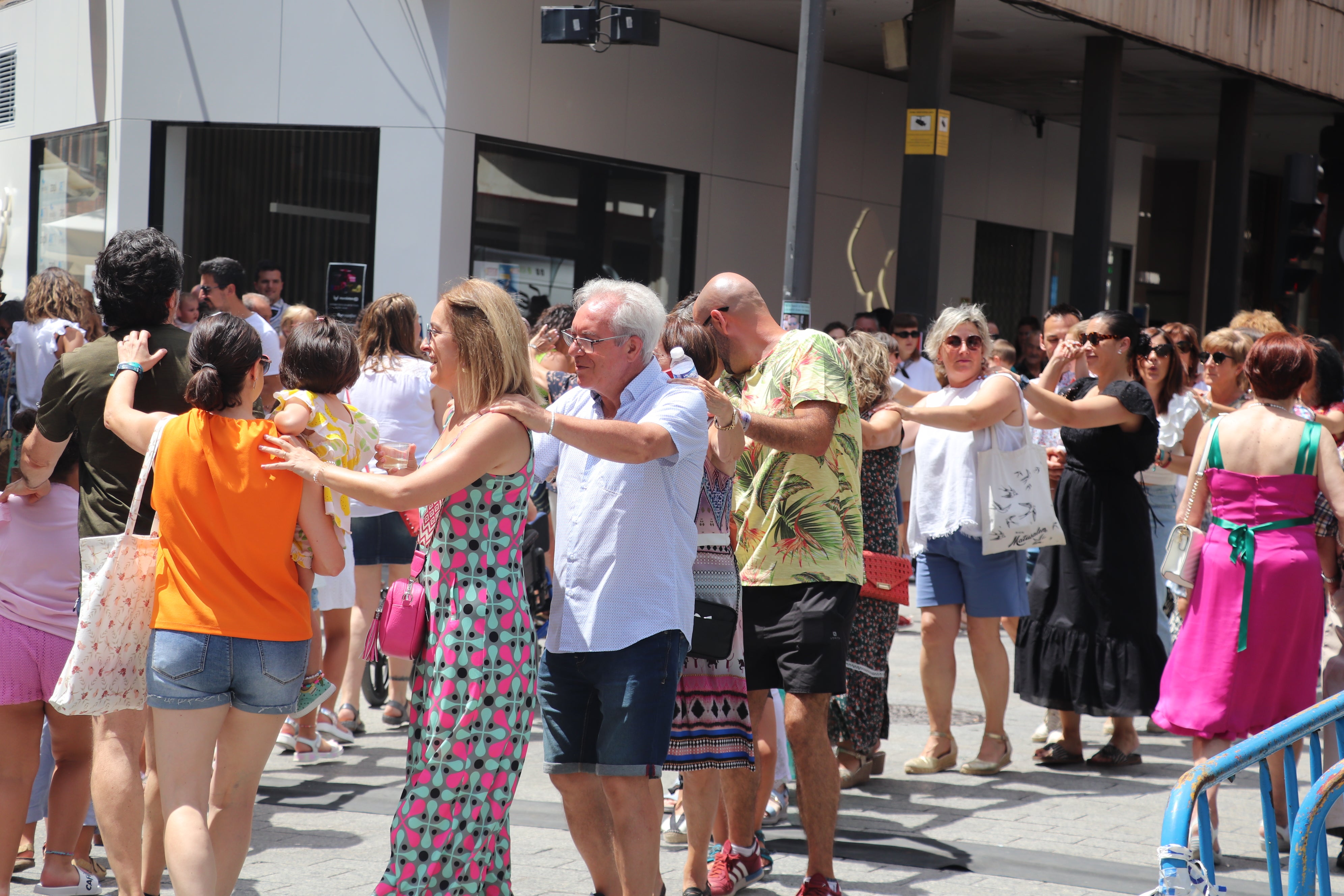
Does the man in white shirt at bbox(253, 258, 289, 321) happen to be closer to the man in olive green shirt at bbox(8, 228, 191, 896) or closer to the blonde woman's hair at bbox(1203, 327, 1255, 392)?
the blonde woman's hair at bbox(1203, 327, 1255, 392)

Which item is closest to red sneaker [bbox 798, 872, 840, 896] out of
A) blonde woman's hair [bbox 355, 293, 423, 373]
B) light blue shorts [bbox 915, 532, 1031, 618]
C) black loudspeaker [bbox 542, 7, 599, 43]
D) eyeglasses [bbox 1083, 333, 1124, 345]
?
light blue shorts [bbox 915, 532, 1031, 618]

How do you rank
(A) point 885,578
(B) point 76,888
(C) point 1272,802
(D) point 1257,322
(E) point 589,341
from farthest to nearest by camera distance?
1. (D) point 1257,322
2. (A) point 885,578
3. (B) point 76,888
4. (E) point 589,341
5. (C) point 1272,802

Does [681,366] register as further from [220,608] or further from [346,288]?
[346,288]

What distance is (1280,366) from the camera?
18.1ft

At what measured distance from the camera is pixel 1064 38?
15.6 m

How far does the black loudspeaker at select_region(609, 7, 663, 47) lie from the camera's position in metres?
11.3

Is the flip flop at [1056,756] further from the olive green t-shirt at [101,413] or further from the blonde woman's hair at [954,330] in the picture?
the olive green t-shirt at [101,413]

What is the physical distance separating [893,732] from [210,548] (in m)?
4.78

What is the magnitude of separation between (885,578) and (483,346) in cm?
300

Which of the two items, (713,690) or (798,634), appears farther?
(798,634)

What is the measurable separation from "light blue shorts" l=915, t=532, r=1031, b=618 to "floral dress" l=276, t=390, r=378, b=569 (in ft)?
9.02

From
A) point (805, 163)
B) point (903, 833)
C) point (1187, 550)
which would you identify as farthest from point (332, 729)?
point (805, 163)

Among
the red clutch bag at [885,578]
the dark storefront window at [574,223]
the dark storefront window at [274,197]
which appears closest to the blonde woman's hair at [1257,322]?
the red clutch bag at [885,578]

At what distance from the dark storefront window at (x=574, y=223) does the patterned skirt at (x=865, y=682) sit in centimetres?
823
